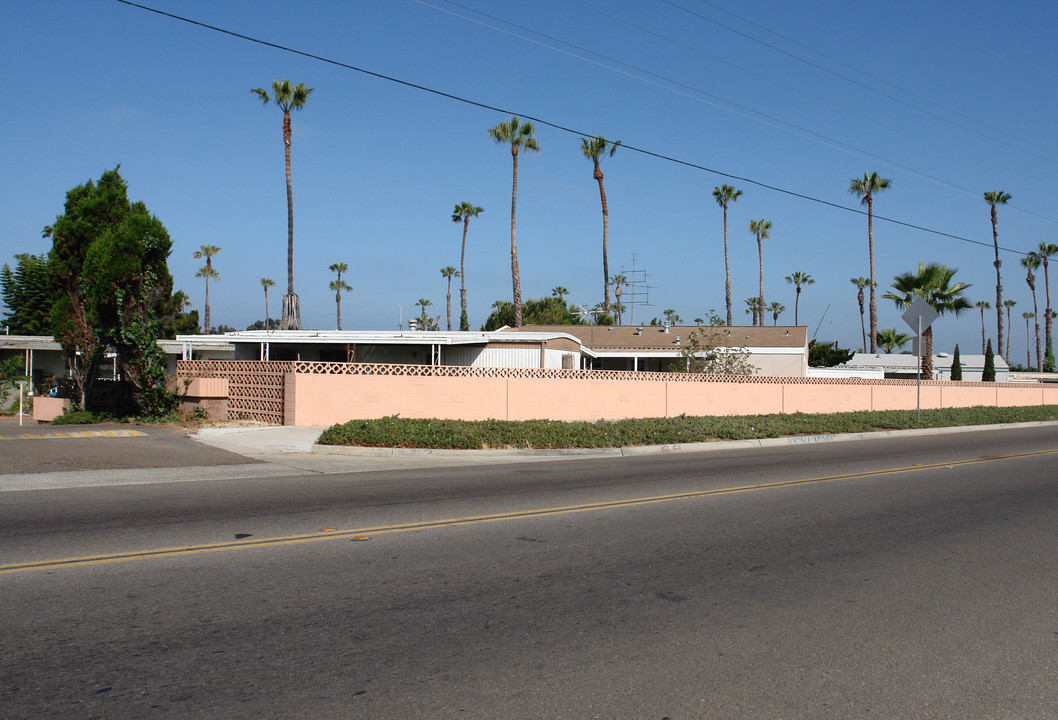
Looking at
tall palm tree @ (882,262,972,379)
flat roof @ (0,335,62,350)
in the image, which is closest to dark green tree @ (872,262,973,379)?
tall palm tree @ (882,262,972,379)

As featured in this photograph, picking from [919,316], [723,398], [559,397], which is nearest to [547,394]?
[559,397]

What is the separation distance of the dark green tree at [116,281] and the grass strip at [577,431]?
6.97 metres

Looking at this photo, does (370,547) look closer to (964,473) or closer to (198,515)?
(198,515)

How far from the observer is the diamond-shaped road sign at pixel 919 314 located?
76.3 ft

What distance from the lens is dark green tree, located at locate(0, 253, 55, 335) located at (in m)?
50.7

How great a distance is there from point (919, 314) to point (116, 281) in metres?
22.0

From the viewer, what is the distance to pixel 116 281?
63.1ft

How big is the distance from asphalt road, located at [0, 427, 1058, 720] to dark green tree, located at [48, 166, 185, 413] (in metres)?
10.4

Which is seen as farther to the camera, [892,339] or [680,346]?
[892,339]

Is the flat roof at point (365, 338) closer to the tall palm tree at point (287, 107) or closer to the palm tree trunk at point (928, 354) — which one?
the tall palm tree at point (287, 107)

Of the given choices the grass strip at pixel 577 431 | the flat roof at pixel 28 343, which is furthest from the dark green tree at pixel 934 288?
the flat roof at pixel 28 343

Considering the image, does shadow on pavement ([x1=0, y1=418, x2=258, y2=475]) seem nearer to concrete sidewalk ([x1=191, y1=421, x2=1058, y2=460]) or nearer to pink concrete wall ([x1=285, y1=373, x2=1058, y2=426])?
concrete sidewalk ([x1=191, y1=421, x2=1058, y2=460])

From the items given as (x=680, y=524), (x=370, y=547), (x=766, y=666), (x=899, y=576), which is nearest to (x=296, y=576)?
(x=370, y=547)

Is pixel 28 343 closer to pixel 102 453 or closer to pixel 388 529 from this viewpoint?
pixel 102 453
